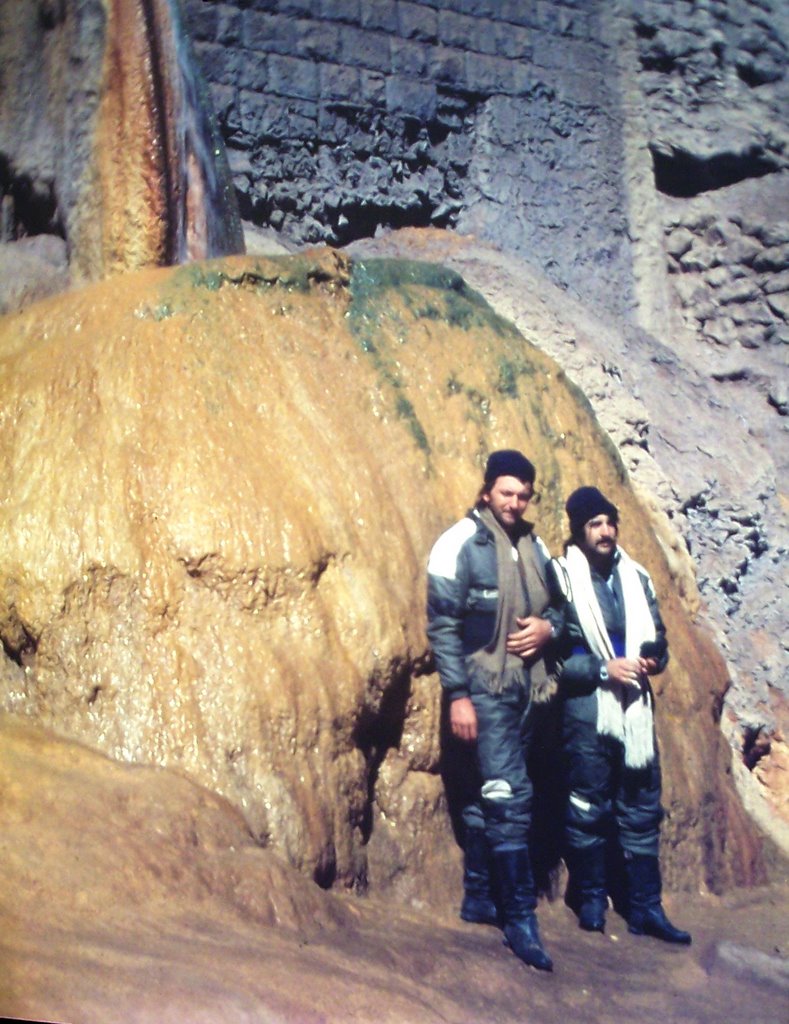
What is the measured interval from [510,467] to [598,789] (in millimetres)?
1147

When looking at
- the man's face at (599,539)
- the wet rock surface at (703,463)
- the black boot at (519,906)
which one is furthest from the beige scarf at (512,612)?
the wet rock surface at (703,463)

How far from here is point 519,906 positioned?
332 centimetres

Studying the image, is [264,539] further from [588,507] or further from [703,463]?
[703,463]

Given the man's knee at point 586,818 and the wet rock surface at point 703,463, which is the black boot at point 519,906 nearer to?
the man's knee at point 586,818

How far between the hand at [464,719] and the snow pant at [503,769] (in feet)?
0.19

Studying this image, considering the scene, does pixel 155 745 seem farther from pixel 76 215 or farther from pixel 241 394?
pixel 76 215

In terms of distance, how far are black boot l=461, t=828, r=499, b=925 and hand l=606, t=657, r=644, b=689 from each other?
2.26 feet

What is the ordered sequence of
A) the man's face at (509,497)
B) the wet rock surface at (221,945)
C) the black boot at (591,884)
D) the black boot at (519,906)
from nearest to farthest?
the wet rock surface at (221,945), the black boot at (519,906), the man's face at (509,497), the black boot at (591,884)

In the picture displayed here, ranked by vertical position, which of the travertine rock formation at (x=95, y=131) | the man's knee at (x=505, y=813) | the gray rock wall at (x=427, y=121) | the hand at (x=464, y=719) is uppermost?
the gray rock wall at (x=427, y=121)

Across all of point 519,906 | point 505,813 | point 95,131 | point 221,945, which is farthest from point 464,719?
point 95,131

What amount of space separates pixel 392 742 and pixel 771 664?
2.97m

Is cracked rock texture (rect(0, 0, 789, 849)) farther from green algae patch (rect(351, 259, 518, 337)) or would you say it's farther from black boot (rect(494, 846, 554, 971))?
black boot (rect(494, 846, 554, 971))

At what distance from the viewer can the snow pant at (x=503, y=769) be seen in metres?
3.40

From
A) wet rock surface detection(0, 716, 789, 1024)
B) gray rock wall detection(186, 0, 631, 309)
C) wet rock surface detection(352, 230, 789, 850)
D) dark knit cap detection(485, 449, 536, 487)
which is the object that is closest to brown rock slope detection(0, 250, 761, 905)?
wet rock surface detection(0, 716, 789, 1024)
